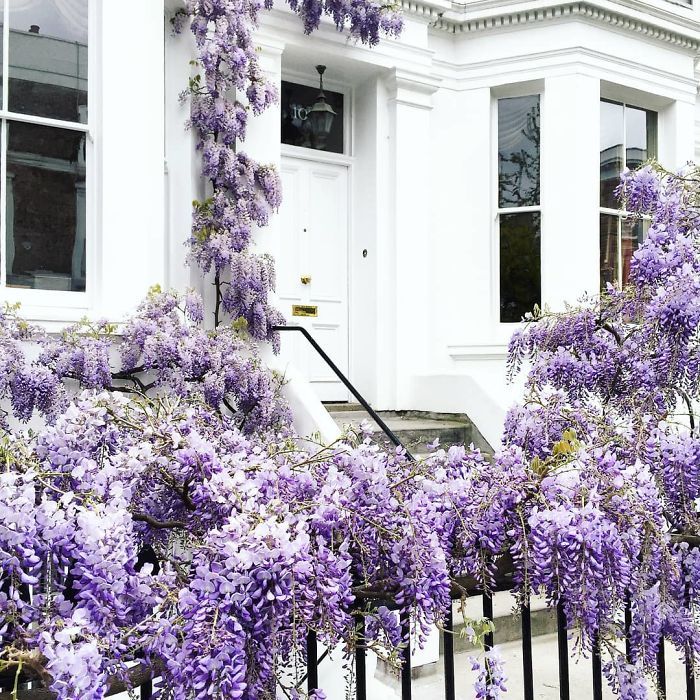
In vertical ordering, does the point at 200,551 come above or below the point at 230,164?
below

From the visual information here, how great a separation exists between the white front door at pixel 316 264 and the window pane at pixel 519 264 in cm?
152

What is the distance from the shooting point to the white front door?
667 cm

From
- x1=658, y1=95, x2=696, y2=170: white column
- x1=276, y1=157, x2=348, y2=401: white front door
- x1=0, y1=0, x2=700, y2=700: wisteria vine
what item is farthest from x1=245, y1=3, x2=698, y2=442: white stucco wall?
x1=0, y1=0, x2=700, y2=700: wisteria vine

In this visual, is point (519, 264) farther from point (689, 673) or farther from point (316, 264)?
point (689, 673)

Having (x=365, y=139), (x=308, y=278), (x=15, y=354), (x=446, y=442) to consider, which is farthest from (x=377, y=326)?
(x=15, y=354)

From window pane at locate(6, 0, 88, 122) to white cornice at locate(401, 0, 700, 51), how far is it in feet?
10.1

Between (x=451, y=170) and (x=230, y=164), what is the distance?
256 centimetres

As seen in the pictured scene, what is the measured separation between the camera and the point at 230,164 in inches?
220

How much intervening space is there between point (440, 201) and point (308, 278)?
5.03ft

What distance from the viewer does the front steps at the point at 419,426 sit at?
5980 mm

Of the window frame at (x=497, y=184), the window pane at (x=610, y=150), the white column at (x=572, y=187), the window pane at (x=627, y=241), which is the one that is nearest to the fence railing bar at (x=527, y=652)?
the white column at (x=572, y=187)

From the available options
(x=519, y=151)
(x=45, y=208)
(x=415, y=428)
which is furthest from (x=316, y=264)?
(x=45, y=208)

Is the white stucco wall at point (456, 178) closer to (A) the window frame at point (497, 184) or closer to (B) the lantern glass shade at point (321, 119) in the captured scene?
(A) the window frame at point (497, 184)

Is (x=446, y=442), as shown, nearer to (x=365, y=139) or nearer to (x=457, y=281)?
(x=457, y=281)
